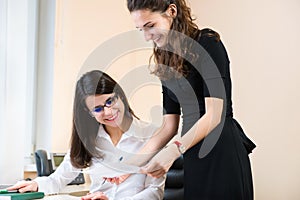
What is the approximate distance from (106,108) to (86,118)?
135 mm

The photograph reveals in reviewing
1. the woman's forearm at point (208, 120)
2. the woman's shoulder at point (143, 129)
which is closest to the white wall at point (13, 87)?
the woman's shoulder at point (143, 129)

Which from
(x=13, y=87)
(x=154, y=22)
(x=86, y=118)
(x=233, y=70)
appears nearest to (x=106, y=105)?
(x=86, y=118)

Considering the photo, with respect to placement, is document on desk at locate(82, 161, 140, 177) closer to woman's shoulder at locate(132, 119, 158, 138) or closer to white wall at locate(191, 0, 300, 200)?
woman's shoulder at locate(132, 119, 158, 138)

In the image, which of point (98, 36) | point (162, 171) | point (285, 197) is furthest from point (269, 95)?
point (162, 171)

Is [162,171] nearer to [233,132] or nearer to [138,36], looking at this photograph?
[233,132]

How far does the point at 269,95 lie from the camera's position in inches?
89.0

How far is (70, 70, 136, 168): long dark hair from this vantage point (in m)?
1.45

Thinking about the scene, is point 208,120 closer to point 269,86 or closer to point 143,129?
point 143,129

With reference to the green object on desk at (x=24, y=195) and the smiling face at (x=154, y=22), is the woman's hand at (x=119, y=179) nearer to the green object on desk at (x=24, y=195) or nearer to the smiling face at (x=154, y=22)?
the green object on desk at (x=24, y=195)

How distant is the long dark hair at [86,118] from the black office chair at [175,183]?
250 mm

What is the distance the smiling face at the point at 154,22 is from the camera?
3.90 ft

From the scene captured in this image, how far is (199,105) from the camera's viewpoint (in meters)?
1.19

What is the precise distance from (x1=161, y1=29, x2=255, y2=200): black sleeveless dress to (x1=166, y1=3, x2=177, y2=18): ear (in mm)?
99

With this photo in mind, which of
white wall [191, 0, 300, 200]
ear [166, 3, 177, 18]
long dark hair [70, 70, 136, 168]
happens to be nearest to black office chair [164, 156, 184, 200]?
long dark hair [70, 70, 136, 168]
